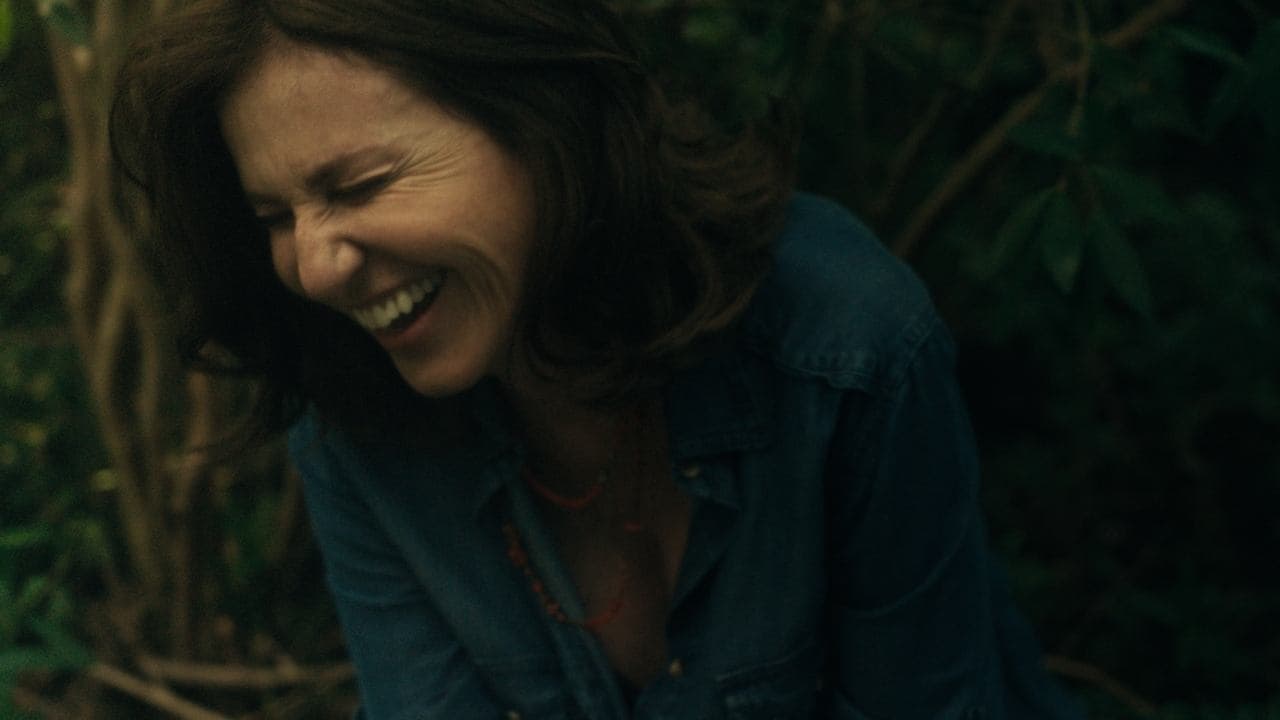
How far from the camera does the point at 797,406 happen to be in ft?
4.54

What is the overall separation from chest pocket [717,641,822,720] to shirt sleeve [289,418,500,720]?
0.33 meters

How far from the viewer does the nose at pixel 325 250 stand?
1.20 m

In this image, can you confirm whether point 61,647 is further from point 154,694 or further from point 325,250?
point 325,250

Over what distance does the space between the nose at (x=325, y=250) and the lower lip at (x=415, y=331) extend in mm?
88

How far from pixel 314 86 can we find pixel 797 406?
59cm

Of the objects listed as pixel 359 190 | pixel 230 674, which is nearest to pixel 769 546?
pixel 359 190

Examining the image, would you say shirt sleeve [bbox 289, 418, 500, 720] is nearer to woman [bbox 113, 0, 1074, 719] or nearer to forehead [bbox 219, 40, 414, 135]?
woman [bbox 113, 0, 1074, 719]

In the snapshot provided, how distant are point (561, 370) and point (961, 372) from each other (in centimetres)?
179

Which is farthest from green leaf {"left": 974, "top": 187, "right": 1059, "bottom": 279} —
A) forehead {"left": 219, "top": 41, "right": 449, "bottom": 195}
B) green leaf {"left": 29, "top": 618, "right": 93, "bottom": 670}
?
green leaf {"left": 29, "top": 618, "right": 93, "bottom": 670}

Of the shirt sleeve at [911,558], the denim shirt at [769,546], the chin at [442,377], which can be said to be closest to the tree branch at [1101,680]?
the denim shirt at [769,546]

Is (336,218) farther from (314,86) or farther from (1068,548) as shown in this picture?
(1068,548)

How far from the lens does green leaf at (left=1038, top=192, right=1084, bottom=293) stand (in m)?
1.45

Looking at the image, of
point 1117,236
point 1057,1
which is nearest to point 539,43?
point 1117,236

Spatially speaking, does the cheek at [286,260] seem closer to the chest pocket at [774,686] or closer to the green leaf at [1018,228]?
the chest pocket at [774,686]
